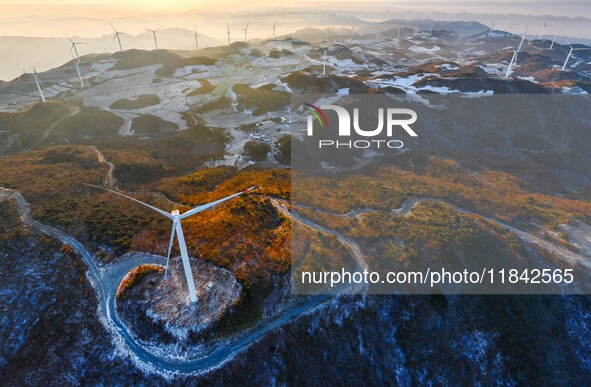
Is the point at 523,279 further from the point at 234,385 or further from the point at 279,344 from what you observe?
the point at 234,385

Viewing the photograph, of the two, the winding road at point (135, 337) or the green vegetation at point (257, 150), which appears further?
the green vegetation at point (257, 150)

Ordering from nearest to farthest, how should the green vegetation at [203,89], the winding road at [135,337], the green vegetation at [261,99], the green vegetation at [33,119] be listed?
1. the winding road at [135,337]
2. the green vegetation at [33,119]
3. the green vegetation at [261,99]
4. the green vegetation at [203,89]

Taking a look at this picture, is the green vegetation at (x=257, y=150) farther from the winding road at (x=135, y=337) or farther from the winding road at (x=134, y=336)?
the winding road at (x=135, y=337)

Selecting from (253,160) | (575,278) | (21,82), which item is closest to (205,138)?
(253,160)

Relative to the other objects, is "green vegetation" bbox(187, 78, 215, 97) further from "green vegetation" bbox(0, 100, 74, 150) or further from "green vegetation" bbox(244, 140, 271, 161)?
"green vegetation" bbox(244, 140, 271, 161)

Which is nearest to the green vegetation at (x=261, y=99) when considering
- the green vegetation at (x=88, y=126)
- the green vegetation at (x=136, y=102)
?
the green vegetation at (x=136, y=102)

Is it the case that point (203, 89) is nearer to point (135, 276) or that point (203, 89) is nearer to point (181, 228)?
point (135, 276)

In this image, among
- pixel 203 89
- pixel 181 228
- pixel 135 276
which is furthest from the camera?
pixel 203 89

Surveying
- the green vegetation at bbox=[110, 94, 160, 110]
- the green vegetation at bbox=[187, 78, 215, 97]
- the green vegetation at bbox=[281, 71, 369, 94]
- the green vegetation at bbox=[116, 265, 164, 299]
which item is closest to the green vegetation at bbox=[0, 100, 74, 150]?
the green vegetation at bbox=[110, 94, 160, 110]

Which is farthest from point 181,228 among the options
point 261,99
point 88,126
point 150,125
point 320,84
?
point 320,84

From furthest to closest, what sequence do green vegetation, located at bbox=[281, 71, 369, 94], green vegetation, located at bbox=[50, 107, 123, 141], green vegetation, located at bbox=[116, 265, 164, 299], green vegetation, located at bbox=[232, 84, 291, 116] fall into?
1. green vegetation, located at bbox=[281, 71, 369, 94]
2. green vegetation, located at bbox=[232, 84, 291, 116]
3. green vegetation, located at bbox=[50, 107, 123, 141]
4. green vegetation, located at bbox=[116, 265, 164, 299]

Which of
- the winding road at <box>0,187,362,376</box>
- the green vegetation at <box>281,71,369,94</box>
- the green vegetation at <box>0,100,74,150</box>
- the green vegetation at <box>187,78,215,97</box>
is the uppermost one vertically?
the green vegetation at <box>281,71,369,94</box>
